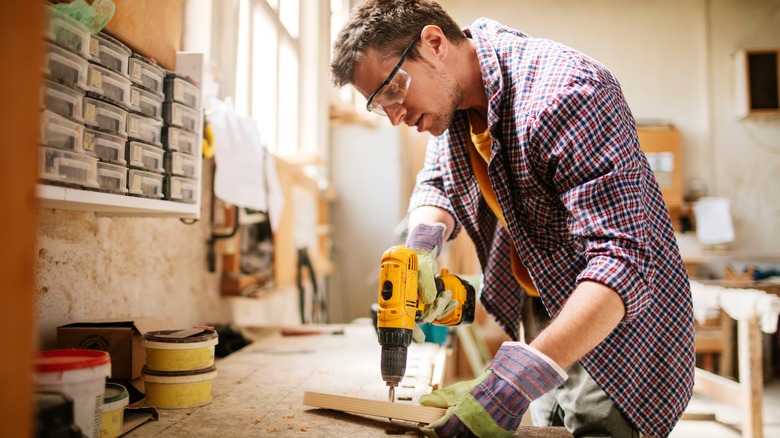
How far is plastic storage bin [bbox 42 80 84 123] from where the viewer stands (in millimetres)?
940

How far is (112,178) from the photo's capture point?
1150 millimetres

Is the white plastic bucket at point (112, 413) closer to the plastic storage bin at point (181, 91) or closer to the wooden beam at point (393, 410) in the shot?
the wooden beam at point (393, 410)

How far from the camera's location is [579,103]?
1079 millimetres

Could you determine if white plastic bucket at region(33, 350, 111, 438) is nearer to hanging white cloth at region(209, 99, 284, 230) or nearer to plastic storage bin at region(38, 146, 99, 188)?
plastic storage bin at region(38, 146, 99, 188)

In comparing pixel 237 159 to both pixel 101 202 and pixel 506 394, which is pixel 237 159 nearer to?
Result: pixel 101 202

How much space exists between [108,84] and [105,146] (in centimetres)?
13

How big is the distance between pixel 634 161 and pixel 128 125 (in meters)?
1.07

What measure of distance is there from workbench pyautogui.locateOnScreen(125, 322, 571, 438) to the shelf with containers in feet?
1.56

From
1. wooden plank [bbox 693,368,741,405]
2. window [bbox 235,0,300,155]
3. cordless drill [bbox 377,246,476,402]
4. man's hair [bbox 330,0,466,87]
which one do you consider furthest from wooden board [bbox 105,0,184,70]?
wooden plank [bbox 693,368,741,405]

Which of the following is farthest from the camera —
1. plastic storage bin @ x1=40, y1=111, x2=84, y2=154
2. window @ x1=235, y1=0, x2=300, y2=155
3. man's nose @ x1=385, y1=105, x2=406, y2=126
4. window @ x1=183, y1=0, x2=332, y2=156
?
window @ x1=235, y1=0, x2=300, y2=155

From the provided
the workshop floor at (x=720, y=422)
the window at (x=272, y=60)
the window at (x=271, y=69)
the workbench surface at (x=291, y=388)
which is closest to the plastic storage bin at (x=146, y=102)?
the workbench surface at (x=291, y=388)

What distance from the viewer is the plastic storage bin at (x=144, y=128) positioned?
4.03 feet

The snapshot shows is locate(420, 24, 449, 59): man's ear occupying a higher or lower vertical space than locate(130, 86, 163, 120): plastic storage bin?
higher

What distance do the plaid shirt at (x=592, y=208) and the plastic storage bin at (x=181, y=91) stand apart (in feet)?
2.45
